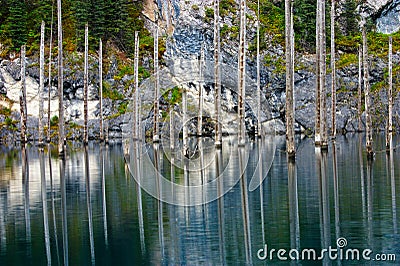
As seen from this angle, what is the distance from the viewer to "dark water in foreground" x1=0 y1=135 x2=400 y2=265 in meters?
12.4

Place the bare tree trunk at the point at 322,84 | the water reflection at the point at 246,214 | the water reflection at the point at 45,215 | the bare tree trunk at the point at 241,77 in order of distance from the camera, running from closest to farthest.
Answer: the water reflection at the point at 246,214 → the water reflection at the point at 45,215 → the bare tree trunk at the point at 322,84 → the bare tree trunk at the point at 241,77

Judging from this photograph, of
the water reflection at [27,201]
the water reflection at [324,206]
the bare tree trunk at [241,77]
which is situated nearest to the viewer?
the water reflection at [324,206]

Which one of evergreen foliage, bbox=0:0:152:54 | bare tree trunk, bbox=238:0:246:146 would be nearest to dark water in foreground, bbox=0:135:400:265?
bare tree trunk, bbox=238:0:246:146

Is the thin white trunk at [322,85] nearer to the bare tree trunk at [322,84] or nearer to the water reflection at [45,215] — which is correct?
the bare tree trunk at [322,84]

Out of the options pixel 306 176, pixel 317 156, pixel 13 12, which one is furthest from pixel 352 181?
pixel 13 12

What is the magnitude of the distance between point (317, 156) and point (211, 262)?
72.8ft

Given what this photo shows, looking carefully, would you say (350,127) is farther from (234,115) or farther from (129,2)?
(129,2)

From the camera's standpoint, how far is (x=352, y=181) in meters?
21.8

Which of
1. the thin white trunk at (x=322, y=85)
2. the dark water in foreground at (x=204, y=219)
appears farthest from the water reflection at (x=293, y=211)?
the thin white trunk at (x=322, y=85)

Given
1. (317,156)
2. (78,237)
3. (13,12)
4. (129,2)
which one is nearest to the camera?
(78,237)

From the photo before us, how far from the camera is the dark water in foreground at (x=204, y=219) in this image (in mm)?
12414

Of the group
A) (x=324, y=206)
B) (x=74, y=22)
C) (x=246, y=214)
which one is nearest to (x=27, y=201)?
(x=246, y=214)

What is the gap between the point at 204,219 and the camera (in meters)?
16.0

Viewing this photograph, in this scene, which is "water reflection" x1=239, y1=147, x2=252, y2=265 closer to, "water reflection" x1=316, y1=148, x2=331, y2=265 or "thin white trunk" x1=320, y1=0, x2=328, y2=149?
"water reflection" x1=316, y1=148, x2=331, y2=265
